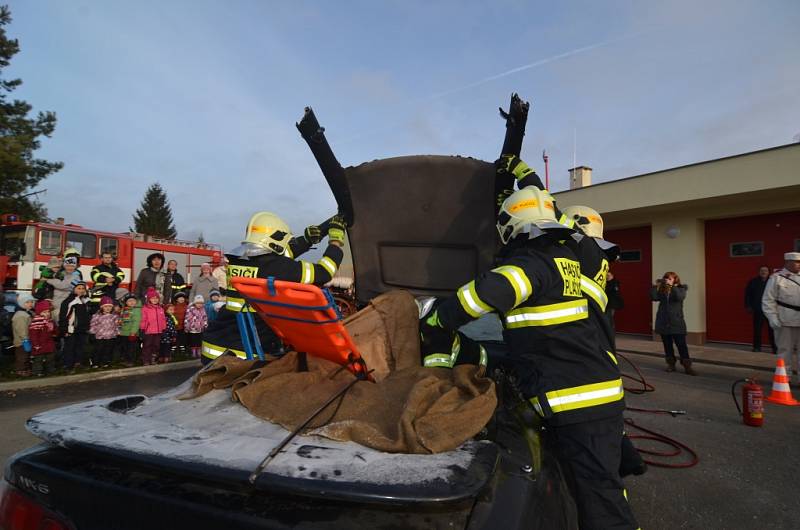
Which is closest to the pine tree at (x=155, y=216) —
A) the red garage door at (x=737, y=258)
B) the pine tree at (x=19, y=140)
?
the pine tree at (x=19, y=140)

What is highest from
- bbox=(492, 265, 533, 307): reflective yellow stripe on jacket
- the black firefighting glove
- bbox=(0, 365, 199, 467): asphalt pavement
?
bbox=(492, 265, 533, 307): reflective yellow stripe on jacket

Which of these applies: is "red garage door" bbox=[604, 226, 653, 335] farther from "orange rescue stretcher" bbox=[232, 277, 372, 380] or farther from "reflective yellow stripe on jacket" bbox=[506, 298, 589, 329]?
"orange rescue stretcher" bbox=[232, 277, 372, 380]

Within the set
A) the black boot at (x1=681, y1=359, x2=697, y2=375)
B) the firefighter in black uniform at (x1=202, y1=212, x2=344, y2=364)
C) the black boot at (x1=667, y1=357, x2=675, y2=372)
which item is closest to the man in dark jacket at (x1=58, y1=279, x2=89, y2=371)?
the firefighter in black uniform at (x1=202, y1=212, x2=344, y2=364)

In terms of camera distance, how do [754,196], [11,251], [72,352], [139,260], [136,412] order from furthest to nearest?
1. [139,260]
2. [11,251]
3. [754,196]
4. [72,352]
5. [136,412]

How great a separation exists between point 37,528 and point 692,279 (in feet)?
43.3

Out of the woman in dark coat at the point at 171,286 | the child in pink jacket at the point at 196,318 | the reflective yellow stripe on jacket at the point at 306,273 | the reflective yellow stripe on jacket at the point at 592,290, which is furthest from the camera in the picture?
the woman in dark coat at the point at 171,286

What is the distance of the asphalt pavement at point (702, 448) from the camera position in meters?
3.01

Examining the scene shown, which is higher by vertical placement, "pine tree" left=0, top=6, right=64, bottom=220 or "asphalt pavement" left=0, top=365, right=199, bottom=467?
"pine tree" left=0, top=6, right=64, bottom=220

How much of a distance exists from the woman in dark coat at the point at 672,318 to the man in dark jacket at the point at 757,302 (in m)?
3.17

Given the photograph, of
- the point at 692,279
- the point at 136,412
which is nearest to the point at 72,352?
the point at 136,412

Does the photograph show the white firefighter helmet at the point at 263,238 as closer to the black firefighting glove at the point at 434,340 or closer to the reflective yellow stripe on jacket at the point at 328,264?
the reflective yellow stripe on jacket at the point at 328,264

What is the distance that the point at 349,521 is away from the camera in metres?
1.00

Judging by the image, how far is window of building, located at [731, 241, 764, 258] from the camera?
1096cm

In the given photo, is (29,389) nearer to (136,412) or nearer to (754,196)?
(136,412)
